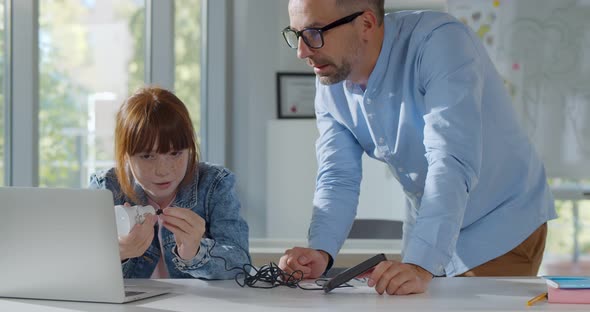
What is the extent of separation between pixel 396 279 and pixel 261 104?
2.82 meters

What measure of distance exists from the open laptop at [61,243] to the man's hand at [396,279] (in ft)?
1.48

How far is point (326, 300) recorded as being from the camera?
152 cm

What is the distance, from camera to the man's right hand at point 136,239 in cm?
171

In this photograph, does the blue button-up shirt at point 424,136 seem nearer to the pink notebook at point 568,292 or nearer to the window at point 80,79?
the pink notebook at point 568,292

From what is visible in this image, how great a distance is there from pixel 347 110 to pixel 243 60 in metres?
2.39

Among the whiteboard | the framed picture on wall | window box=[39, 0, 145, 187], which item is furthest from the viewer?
the framed picture on wall

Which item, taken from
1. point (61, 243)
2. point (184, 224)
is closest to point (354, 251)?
point (184, 224)

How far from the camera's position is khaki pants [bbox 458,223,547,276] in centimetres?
196

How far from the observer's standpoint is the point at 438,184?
162cm

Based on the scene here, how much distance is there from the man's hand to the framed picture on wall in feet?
9.08

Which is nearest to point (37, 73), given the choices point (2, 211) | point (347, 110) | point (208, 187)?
point (208, 187)

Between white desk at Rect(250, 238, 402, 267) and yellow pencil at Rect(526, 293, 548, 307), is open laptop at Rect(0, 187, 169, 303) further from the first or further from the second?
white desk at Rect(250, 238, 402, 267)

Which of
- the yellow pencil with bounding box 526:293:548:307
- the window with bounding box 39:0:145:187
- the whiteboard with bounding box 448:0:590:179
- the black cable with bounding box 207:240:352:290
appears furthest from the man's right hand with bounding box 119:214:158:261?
the whiteboard with bounding box 448:0:590:179

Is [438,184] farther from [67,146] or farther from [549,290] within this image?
[67,146]
